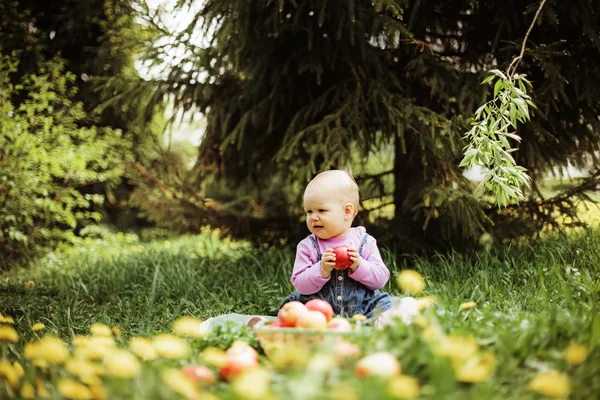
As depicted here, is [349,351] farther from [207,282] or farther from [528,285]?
[207,282]

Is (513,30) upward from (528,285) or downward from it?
upward

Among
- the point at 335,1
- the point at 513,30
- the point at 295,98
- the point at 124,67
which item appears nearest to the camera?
the point at 335,1

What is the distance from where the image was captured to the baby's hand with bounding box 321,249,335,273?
7.91 ft

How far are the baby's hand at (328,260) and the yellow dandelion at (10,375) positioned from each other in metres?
1.29

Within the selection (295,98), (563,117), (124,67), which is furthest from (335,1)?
(124,67)

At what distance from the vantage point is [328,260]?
7.93 ft

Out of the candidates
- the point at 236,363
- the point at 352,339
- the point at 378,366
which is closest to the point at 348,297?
the point at 352,339

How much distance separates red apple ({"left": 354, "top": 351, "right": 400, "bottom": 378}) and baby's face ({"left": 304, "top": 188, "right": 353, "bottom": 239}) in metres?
1.17

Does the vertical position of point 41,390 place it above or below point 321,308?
below

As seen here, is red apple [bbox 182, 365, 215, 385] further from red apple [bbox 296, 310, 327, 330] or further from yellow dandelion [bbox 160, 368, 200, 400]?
red apple [bbox 296, 310, 327, 330]

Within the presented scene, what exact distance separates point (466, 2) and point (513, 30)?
396mm

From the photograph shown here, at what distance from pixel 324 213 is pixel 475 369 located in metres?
1.35

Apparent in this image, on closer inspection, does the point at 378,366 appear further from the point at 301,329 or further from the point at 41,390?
the point at 41,390

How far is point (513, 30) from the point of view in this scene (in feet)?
12.0
